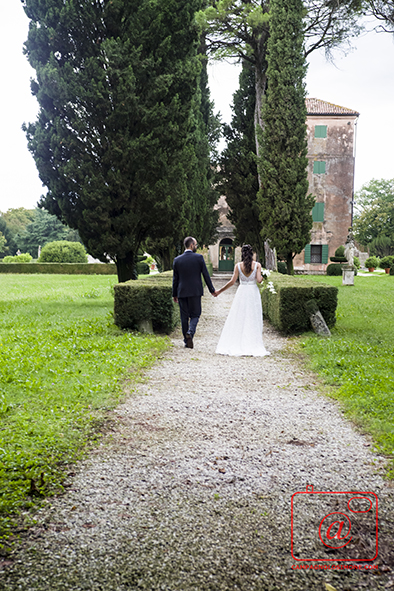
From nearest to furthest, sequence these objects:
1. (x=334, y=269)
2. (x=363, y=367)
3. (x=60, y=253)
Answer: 1. (x=363, y=367)
2. (x=334, y=269)
3. (x=60, y=253)

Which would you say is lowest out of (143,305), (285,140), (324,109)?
(143,305)

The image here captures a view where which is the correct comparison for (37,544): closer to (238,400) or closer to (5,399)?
(5,399)

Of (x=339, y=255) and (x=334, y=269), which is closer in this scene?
(x=334, y=269)

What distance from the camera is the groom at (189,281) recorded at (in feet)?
23.2

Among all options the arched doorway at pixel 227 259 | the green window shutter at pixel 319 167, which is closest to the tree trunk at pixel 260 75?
the green window shutter at pixel 319 167

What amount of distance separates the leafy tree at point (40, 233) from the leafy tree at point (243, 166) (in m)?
35.5

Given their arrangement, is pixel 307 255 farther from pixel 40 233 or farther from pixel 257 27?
pixel 40 233

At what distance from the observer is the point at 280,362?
648 centimetres

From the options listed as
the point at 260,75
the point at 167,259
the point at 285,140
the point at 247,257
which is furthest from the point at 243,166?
the point at 247,257

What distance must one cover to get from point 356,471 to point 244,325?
4.25m

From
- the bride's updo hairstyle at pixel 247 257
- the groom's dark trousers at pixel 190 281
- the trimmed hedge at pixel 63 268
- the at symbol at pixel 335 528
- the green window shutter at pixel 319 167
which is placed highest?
the green window shutter at pixel 319 167

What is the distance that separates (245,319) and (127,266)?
5.42 m

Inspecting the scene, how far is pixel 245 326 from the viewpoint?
724 centimetres

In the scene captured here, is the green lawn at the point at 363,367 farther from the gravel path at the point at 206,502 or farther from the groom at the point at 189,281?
the groom at the point at 189,281
